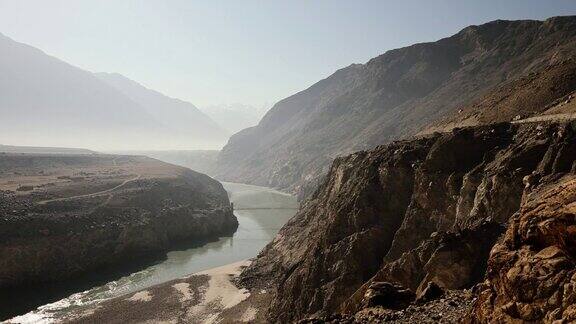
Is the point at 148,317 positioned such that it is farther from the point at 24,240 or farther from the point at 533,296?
the point at 533,296

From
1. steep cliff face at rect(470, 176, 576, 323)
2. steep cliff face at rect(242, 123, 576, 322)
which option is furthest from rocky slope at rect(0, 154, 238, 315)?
steep cliff face at rect(470, 176, 576, 323)

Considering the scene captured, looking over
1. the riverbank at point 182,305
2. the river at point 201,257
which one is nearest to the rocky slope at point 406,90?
the river at point 201,257

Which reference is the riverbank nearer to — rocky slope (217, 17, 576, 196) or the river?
the river

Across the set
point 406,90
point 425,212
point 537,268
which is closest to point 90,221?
point 425,212

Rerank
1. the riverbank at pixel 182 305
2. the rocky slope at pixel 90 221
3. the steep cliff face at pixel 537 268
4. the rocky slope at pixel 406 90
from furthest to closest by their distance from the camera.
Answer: the rocky slope at pixel 406 90
the rocky slope at pixel 90 221
the riverbank at pixel 182 305
the steep cliff face at pixel 537 268

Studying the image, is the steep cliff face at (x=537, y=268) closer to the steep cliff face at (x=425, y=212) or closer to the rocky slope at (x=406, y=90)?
the steep cliff face at (x=425, y=212)
